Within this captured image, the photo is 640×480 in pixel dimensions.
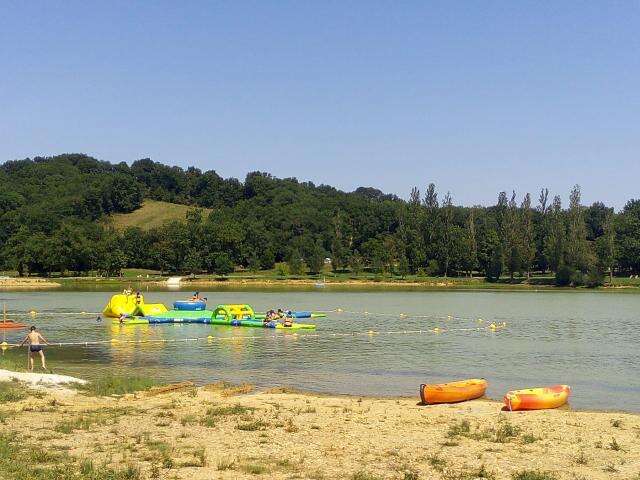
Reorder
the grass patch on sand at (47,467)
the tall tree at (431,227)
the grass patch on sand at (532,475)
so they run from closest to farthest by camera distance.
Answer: the grass patch on sand at (47,467), the grass patch on sand at (532,475), the tall tree at (431,227)

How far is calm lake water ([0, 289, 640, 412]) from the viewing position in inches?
1121

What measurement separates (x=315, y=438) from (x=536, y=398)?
360 inches

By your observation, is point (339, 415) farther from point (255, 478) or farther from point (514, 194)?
point (514, 194)

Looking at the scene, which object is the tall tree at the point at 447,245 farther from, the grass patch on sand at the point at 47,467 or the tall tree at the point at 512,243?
the grass patch on sand at the point at 47,467

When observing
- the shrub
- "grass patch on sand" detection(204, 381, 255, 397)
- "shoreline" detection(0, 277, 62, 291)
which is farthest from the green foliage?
the shrub

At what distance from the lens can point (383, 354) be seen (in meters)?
36.8

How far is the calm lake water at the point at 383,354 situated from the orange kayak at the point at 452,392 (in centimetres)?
170

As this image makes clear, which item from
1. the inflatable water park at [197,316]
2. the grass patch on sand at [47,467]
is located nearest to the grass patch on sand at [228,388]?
the grass patch on sand at [47,467]

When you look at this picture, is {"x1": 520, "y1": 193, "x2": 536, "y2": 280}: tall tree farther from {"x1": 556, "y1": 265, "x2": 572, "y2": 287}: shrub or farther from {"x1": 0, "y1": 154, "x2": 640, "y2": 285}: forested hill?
{"x1": 556, "y1": 265, "x2": 572, "y2": 287}: shrub

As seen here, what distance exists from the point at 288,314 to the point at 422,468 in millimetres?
37585

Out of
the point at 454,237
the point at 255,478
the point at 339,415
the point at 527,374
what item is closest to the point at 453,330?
the point at 527,374

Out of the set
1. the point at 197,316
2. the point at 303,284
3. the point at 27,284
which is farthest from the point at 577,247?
the point at 27,284

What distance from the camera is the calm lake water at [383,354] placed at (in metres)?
28.5

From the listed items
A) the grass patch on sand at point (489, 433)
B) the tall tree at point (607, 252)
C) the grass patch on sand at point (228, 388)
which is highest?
the tall tree at point (607, 252)
